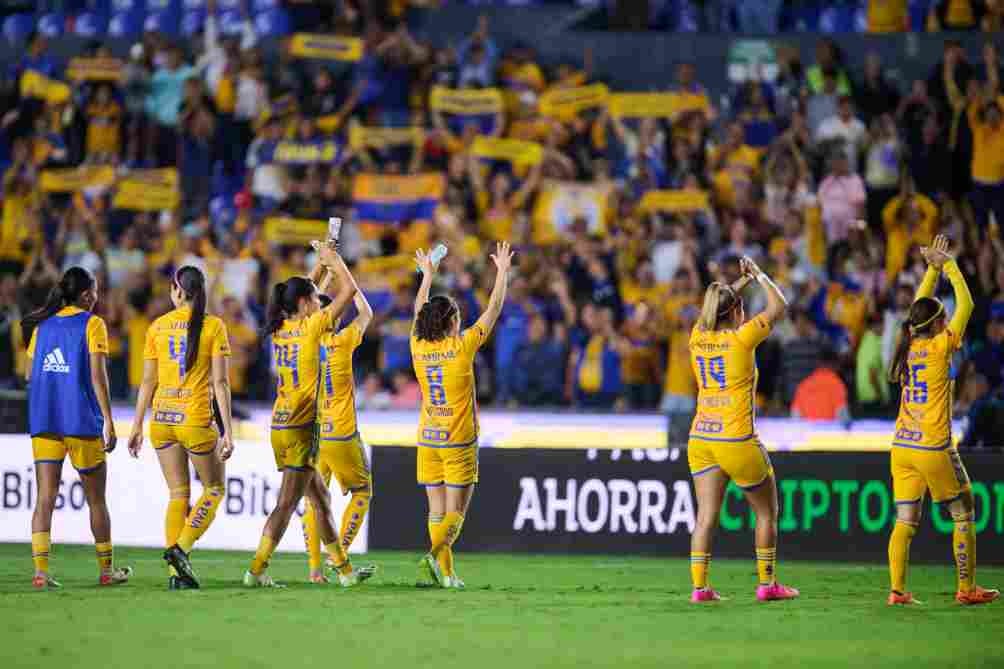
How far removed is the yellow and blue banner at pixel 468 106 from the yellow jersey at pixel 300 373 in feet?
34.0

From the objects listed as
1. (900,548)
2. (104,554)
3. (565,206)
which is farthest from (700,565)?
(565,206)

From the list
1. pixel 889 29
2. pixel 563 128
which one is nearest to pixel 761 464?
pixel 563 128

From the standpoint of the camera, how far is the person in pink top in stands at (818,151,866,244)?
21094 mm

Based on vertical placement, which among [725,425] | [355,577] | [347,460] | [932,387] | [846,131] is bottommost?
[355,577]

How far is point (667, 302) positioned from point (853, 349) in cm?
217

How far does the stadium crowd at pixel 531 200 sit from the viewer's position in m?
20.0

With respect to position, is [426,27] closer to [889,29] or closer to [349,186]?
[349,186]

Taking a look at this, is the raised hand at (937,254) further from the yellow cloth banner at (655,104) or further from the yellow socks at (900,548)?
the yellow cloth banner at (655,104)

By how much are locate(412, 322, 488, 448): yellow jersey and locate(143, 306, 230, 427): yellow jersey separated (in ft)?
4.83

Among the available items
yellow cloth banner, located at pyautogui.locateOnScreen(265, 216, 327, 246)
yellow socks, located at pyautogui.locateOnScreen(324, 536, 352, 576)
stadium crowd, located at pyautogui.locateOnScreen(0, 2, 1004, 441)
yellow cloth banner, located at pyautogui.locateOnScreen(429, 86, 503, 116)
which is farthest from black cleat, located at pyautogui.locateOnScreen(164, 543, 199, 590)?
yellow cloth banner, located at pyautogui.locateOnScreen(429, 86, 503, 116)

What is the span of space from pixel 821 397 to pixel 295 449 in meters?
7.88

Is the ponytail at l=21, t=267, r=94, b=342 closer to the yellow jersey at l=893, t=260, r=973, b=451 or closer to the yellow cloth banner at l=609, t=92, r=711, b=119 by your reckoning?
the yellow jersey at l=893, t=260, r=973, b=451

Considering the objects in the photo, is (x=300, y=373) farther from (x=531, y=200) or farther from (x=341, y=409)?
(x=531, y=200)

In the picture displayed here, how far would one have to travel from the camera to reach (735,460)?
473 inches
